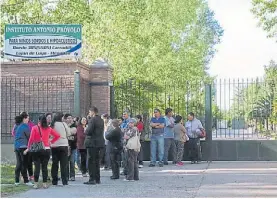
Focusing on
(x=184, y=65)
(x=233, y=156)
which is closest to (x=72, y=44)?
(x=233, y=156)

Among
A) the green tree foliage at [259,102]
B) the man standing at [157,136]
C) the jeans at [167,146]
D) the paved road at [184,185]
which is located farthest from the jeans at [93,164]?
the green tree foliage at [259,102]

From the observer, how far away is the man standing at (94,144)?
14.2 m

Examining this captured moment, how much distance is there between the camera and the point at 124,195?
1215 centimetres

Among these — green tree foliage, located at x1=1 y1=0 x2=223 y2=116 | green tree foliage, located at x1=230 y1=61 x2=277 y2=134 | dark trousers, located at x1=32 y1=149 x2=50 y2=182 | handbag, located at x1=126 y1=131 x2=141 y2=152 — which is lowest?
dark trousers, located at x1=32 y1=149 x2=50 y2=182

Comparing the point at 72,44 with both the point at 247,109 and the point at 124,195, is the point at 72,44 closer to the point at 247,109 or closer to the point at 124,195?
the point at 247,109

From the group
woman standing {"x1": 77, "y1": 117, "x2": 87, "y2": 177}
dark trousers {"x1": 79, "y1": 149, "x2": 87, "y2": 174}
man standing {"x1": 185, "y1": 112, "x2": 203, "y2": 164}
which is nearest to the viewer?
woman standing {"x1": 77, "y1": 117, "x2": 87, "y2": 177}

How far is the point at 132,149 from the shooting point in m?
15.0

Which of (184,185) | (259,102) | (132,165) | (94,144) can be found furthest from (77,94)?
(184,185)

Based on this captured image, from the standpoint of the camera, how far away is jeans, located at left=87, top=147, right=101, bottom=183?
14.2 meters

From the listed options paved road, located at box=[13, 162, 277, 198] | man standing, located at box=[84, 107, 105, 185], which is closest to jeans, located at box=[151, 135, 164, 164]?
paved road, located at box=[13, 162, 277, 198]

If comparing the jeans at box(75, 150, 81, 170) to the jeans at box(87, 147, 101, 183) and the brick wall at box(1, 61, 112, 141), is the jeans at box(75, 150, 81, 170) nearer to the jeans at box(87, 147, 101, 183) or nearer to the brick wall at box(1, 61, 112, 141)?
the jeans at box(87, 147, 101, 183)

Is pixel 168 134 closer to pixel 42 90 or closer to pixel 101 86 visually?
pixel 101 86

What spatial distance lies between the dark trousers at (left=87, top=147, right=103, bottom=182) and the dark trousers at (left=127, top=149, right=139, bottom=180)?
0.89 metres

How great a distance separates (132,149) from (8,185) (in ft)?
10.1
